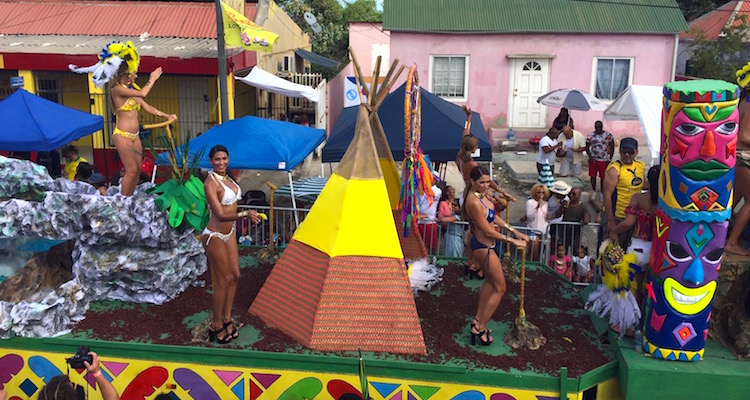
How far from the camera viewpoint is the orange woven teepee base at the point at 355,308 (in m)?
6.53

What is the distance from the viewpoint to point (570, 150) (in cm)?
1492

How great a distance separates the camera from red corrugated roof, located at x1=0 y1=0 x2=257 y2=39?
17.4 metres

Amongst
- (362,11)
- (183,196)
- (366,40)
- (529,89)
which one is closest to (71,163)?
(183,196)

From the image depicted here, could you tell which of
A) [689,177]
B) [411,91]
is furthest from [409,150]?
[689,177]

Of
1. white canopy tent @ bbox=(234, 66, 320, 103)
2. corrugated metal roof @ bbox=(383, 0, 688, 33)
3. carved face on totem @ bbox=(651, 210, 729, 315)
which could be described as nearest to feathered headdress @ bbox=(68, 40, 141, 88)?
carved face on totem @ bbox=(651, 210, 729, 315)

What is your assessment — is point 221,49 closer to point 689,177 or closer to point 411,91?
point 411,91

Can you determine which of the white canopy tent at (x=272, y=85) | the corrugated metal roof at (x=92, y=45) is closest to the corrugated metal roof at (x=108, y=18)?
the corrugated metal roof at (x=92, y=45)

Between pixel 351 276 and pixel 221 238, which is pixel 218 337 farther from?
pixel 351 276

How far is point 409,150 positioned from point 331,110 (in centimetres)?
1504

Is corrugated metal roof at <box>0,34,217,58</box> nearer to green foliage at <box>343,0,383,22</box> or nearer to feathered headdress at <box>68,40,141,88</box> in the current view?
feathered headdress at <box>68,40,141,88</box>

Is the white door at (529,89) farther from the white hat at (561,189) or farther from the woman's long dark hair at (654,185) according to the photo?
the woman's long dark hair at (654,185)

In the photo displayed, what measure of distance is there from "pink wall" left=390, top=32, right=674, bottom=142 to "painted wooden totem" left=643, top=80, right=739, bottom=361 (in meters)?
14.1

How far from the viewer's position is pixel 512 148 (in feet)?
63.3

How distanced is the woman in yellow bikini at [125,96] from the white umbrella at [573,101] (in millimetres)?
10790
